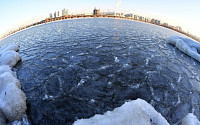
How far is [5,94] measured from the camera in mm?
6945

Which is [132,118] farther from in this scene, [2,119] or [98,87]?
[2,119]

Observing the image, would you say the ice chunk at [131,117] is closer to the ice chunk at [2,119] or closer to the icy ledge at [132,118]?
the icy ledge at [132,118]

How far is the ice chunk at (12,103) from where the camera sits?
629 cm

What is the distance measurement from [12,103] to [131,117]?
8592 mm

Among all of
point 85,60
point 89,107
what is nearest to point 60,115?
point 89,107

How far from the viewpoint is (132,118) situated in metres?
5.20

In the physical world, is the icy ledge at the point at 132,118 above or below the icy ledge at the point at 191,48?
below

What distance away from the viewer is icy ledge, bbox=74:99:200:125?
504 cm

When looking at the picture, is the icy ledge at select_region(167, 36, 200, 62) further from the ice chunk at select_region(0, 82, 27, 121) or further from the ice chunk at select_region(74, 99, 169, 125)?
the ice chunk at select_region(0, 82, 27, 121)

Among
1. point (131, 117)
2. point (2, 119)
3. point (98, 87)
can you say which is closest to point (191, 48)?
point (98, 87)

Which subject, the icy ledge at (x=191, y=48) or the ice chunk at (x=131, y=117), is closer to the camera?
the ice chunk at (x=131, y=117)

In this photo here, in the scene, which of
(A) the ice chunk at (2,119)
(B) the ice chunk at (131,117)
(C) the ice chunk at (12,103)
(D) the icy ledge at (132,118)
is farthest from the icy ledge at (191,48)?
(A) the ice chunk at (2,119)

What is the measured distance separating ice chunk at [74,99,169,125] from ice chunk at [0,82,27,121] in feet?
16.0

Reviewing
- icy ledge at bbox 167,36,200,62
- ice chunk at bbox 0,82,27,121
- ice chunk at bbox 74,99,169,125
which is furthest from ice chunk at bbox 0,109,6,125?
icy ledge at bbox 167,36,200,62
